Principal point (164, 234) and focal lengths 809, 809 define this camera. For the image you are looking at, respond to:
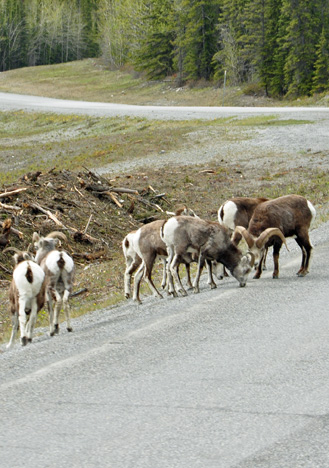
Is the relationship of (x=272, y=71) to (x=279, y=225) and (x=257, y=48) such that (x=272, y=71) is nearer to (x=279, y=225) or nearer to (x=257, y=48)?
(x=257, y=48)

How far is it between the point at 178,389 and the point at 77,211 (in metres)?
14.2

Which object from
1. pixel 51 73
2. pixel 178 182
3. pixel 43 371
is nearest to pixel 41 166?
pixel 178 182

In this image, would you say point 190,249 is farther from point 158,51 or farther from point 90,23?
point 90,23

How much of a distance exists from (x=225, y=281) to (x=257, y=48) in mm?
53293

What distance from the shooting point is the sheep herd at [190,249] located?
11758 millimetres

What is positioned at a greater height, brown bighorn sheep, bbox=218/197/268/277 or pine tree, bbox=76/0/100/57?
pine tree, bbox=76/0/100/57

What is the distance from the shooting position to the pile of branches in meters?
19.8

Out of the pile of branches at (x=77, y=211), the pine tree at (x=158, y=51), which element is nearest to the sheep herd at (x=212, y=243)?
the pile of branches at (x=77, y=211)

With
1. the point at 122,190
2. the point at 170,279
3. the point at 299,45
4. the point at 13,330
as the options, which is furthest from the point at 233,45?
the point at 13,330

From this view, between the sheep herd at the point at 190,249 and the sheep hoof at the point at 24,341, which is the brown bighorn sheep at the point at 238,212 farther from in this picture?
the sheep hoof at the point at 24,341

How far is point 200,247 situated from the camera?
44.9ft

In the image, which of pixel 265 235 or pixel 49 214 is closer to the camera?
pixel 265 235

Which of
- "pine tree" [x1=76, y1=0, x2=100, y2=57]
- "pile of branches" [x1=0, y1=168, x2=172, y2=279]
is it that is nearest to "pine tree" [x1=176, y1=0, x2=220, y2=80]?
"pile of branches" [x1=0, y1=168, x2=172, y2=279]

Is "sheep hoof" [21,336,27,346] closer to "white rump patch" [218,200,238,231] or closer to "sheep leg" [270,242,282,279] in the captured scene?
"sheep leg" [270,242,282,279]
